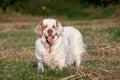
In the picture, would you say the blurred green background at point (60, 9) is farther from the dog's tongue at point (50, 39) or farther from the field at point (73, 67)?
the dog's tongue at point (50, 39)

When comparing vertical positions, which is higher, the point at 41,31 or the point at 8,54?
the point at 41,31

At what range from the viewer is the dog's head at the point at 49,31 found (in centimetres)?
932

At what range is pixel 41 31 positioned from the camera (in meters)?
9.48

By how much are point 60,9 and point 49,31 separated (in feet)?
102

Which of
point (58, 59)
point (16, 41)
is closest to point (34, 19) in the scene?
point (16, 41)

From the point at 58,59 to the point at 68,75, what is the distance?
0.94m

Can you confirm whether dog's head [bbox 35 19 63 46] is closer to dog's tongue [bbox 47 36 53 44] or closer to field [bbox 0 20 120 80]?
dog's tongue [bbox 47 36 53 44]

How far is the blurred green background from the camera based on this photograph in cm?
3853

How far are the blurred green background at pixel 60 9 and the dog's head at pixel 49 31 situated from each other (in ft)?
90.0

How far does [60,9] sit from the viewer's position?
132 feet

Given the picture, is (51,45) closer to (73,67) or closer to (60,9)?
(73,67)

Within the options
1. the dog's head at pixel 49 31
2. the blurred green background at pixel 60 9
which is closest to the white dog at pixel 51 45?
the dog's head at pixel 49 31

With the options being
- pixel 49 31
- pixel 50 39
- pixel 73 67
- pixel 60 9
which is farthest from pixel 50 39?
pixel 60 9

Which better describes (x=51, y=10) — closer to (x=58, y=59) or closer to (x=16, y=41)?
(x=16, y=41)
